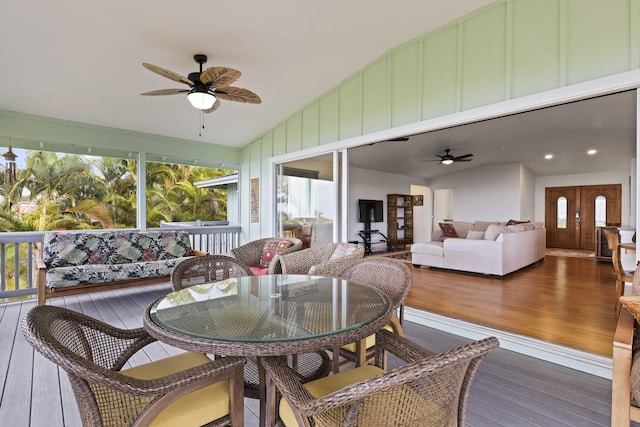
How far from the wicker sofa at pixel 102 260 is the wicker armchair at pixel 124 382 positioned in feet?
9.44

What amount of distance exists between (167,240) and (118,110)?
2035 millimetres

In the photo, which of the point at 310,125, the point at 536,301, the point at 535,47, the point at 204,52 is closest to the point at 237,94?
the point at 204,52

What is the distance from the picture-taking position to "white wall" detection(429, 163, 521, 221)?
9.21m

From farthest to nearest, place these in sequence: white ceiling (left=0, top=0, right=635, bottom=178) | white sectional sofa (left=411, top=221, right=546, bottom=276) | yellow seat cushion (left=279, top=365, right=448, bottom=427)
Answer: white sectional sofa (left=411, top=221, right=546, bottom=276)
white ceiling (left=0, top=0, right=635, bottom=178)
yellow seat cushion (left=279, top=365, right=448, bottom=427)

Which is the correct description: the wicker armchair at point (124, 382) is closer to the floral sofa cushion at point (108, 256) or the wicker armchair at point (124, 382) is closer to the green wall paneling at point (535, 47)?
the floral sofa cushion at point (108, 256)

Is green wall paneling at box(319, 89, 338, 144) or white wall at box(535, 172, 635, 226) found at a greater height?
green wall paneling at box(319, 89, 338, 144)

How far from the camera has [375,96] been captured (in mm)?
4105

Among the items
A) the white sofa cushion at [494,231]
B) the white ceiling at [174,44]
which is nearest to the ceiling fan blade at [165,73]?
the white ceiling at [174,44]

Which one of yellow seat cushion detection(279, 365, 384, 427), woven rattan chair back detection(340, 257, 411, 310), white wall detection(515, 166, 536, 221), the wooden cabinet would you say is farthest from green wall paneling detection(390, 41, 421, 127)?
white wall detection(515, 166, 536, 221)

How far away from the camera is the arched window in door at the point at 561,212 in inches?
393

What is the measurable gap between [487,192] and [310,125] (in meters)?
7.20

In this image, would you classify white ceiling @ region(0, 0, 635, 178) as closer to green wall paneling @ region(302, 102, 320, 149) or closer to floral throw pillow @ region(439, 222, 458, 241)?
green wall paneling @ region(302, 102, 320, 149)

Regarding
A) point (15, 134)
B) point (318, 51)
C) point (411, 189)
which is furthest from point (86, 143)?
point (411, 189)

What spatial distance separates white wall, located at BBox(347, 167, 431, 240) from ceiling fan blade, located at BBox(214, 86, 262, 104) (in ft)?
17.2
